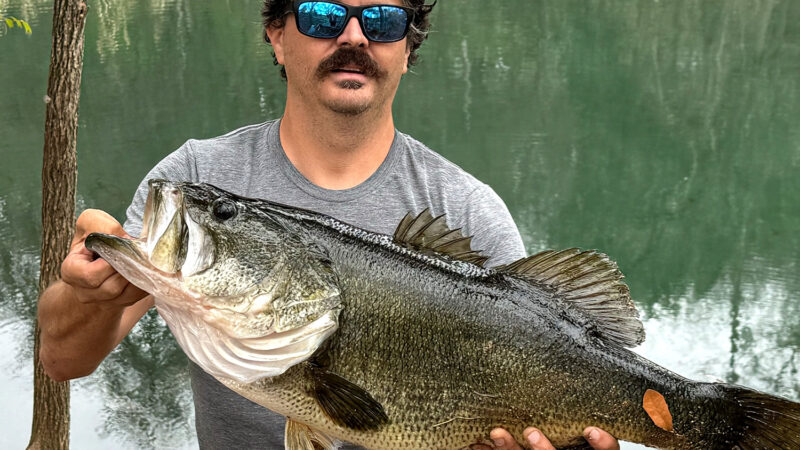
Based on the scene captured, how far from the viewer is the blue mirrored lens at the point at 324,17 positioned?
2492 millimetres

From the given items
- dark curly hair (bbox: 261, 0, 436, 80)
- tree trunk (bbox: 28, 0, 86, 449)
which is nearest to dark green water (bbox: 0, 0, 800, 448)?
tree trunk (bbox: 28, 0, 86, 449)

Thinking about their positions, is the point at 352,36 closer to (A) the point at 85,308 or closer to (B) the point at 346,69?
(B) the point at 346,69

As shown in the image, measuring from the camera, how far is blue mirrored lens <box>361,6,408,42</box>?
98.8 inches

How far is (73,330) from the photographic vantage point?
87.4 inches

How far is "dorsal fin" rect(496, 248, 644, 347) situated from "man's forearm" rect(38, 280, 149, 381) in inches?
42.5

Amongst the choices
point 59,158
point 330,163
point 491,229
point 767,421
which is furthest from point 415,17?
point 59,158

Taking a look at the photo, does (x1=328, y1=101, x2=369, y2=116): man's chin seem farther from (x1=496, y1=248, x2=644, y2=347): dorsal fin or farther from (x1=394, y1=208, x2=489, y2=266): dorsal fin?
(x1=496, y1=248, x2=644, y2=347): dorsal fin

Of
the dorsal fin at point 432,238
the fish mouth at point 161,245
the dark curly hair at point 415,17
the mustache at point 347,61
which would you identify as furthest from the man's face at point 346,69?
the fish mouth at point 161,245

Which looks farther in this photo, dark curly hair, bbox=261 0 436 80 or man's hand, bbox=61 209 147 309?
dark curly hair, bbox=261 0 436 80

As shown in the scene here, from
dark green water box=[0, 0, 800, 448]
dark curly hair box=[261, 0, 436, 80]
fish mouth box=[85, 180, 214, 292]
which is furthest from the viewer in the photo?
dark green water box=[0, 0, 800, 448]

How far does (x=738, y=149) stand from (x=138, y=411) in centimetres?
1037

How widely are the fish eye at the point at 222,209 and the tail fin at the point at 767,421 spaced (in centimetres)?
135

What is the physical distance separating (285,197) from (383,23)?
2.04 ft

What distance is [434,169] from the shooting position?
8.74 ft
